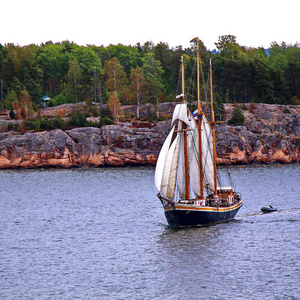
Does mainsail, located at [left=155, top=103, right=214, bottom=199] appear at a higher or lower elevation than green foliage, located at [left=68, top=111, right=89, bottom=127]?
lower

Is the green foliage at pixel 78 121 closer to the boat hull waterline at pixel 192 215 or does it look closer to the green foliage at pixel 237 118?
the green foliage at pixel 237 118

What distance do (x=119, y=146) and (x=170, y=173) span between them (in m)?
70.3

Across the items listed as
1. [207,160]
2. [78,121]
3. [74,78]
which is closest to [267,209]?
[207,160]

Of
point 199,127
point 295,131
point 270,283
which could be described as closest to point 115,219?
point 199,127

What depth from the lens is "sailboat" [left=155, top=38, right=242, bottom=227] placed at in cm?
4862

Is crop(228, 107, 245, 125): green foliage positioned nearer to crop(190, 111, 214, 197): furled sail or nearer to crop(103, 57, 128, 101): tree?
crop(103, 57, 128, 101): tree

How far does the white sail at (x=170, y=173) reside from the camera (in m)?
48.8

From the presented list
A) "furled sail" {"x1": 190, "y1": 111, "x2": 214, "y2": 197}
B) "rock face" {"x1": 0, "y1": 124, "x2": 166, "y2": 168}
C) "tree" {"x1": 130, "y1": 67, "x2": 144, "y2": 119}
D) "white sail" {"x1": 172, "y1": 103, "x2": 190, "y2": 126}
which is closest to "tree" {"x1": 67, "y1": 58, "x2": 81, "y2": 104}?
"tree" {"x1": 130, "y1": 67, "x2": 144, "y2": 119}

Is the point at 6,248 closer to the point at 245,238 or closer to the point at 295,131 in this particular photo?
the point at 245,238

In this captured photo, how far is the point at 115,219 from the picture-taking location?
2235 inches

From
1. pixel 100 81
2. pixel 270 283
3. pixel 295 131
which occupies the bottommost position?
pixel 270 283

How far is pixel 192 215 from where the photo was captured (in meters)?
48.8

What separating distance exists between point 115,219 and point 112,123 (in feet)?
235

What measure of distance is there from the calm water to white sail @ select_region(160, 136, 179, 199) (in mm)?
3811
